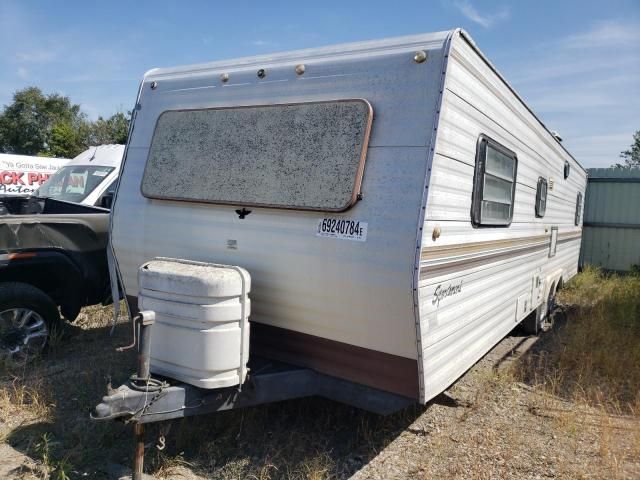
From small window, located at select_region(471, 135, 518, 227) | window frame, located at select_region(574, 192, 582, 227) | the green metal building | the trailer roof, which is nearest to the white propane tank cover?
the trailer roof

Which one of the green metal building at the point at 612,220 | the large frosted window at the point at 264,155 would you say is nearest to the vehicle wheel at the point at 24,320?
the large frosted window at the point at 264,155

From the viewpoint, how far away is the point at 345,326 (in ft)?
10.2

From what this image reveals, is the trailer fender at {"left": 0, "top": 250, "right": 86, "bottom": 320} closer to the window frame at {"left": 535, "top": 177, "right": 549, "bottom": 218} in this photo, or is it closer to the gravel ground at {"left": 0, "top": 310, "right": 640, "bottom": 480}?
the gravel ground at {"left": 0, "top": 310, "right": 640, "bottom": 480}

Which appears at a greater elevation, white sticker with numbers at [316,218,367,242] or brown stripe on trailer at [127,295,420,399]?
white sticker with numbers at [316,218,367,242]

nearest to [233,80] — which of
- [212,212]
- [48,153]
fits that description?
[212,212]

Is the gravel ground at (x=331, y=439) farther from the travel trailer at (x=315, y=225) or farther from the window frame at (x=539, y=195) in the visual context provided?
the window frame at (x=539, y=195)

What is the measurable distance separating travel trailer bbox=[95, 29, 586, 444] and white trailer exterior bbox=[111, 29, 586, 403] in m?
0.01

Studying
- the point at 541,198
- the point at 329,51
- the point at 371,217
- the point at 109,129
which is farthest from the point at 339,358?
the point at 109,129

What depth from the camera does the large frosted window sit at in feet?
10.0

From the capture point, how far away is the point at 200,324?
294 cm

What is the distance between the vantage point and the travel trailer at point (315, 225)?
2.89 metres

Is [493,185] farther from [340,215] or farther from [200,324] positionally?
[200,324]

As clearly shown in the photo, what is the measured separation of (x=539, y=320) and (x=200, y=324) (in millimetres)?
5171

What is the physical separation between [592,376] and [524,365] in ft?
2.10
